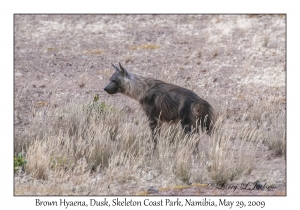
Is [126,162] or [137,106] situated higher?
[137,106]

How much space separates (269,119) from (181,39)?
9.21 m

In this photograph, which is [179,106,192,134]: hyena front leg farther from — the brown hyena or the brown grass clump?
the brown grass clump

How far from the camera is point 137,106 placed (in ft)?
43.9

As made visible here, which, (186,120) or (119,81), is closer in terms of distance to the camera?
(186,120)

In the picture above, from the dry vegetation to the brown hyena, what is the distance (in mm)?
267

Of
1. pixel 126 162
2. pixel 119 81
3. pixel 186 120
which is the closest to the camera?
pixel 126 162

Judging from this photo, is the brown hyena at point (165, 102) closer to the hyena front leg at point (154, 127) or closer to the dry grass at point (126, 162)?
the hyena front leg at point (154, 127)

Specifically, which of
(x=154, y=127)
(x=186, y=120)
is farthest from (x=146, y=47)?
(x=186, y=120)

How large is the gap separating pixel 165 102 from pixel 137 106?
366 cm

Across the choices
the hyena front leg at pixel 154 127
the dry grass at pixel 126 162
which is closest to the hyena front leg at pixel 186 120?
the dry grass at pixel 126 162

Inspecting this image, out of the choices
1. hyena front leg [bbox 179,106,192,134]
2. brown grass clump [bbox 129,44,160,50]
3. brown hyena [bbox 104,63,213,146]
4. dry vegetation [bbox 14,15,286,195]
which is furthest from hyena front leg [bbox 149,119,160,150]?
brown grass clump [bbox 129,44,160,50]

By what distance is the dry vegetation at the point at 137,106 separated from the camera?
8211 mm

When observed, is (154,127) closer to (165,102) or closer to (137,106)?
(165,102)

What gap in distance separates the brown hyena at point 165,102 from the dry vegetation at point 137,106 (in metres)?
0.27
